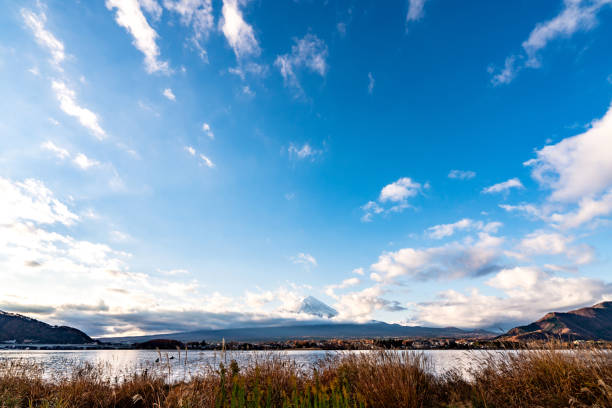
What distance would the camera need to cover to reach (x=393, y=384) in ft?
31.4

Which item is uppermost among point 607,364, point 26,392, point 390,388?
point 607,364

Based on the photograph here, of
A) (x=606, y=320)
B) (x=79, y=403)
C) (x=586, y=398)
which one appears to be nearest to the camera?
(x=586, y=398)

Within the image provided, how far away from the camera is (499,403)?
9.67m

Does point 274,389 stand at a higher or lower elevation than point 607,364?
lower

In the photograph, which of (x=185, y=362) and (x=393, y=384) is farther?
(x=393, y=384)

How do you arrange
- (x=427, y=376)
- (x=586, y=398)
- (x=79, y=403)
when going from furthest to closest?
(x=427, y=376)
(x=79, y=403)
(x=586, y=398)

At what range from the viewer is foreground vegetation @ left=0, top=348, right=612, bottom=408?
8719 mm

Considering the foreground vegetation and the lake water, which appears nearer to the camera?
the foreground vegetation

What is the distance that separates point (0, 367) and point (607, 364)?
73.7 feet

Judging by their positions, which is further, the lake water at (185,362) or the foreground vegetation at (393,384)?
the lake water at (185,362)

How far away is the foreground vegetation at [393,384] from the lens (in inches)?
343

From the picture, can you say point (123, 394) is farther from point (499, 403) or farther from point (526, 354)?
point (526, 354)

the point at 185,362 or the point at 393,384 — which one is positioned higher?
the point at 185,362

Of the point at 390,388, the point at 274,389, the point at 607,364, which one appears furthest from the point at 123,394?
the point at 607,364
